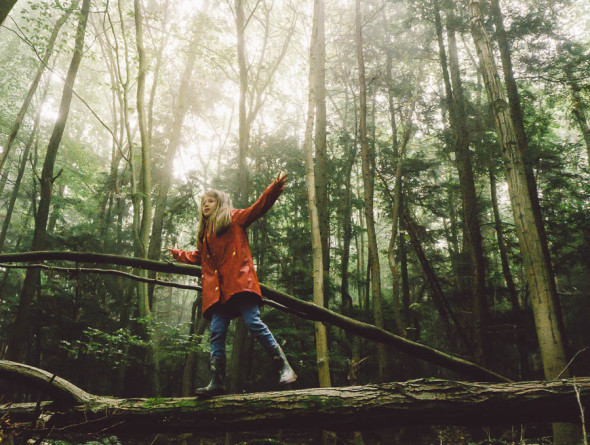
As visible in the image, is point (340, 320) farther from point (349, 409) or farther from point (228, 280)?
point (228, 280)

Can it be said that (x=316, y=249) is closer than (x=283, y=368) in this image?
No

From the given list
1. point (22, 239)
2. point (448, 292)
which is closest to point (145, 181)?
point (448, 292)

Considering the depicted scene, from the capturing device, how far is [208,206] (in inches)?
141

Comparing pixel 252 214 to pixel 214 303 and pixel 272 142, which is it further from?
pixel 272 142

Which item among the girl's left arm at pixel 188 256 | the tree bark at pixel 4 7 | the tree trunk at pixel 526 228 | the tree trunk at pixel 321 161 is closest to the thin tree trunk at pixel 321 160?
the tree trunk at pixel 321 161

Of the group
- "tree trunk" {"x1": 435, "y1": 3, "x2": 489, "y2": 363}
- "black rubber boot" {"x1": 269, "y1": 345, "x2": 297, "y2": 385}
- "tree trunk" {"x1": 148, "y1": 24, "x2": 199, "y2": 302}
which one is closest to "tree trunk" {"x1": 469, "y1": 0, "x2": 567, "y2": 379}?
"black rubber boot" {"x1": 269, "y1": 345, "x2": 297, "y2": 385}

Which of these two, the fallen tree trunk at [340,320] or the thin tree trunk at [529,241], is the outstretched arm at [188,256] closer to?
the fallen tree trunk at [340,320]

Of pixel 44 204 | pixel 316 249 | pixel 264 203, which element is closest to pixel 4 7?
pixel 264 203

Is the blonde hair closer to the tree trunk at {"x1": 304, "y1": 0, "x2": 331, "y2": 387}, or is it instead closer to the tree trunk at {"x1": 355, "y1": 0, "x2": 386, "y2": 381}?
the tree trunk at {"x1": 304, "y1": 0, "x2": 331, "y2": 387}

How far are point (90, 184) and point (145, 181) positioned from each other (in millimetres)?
13602

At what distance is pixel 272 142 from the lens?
1431 cm

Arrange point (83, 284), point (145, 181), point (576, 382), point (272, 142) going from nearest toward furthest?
point (576, 382) < point (145, 181) < point (83, 284) < point (272, 142)

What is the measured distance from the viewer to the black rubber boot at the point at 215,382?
2635 mm

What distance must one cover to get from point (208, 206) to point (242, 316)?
3.99 feet
